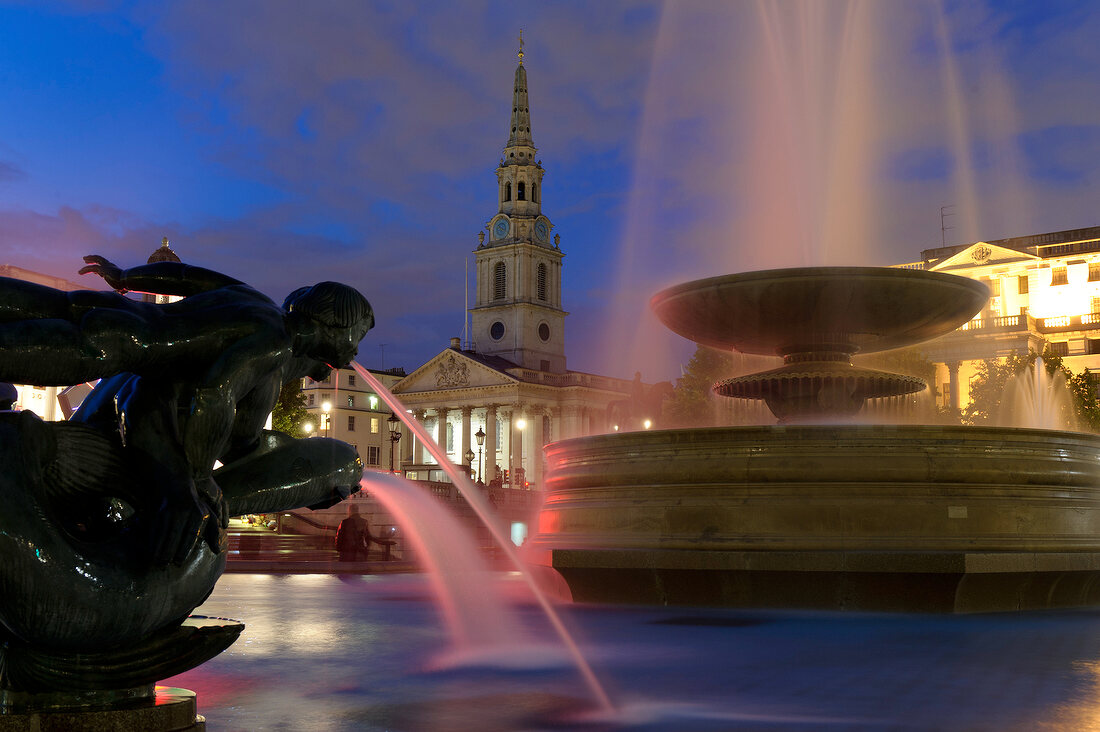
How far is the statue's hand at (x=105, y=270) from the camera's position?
3393 millimetres

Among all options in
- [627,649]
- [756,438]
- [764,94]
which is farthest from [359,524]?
[627,649]

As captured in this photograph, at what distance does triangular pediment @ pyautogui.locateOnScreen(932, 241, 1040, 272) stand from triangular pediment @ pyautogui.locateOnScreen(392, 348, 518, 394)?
36.1m

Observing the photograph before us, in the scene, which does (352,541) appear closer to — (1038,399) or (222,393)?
(222,393)

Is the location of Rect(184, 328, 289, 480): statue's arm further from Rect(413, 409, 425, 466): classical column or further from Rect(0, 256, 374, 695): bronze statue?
Rect(413, 409, 425, 466): classical column

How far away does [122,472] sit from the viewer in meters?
2.93

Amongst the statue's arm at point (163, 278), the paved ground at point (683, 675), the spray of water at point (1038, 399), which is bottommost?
the paved ground at point (683, 675)

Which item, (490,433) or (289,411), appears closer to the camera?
(289,411)

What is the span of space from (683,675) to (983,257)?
2854 inches

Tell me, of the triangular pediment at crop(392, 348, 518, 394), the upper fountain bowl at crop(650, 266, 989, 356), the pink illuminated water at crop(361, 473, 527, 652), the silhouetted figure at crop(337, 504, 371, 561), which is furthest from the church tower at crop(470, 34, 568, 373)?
the pink illuminated water at crop(361, 473, 527, 652)

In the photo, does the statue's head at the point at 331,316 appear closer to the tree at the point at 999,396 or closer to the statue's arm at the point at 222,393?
the statue's arm at the point at 222,393

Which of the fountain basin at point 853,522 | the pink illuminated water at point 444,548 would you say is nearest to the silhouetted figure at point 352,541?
the pink illuminated water at point 444,548

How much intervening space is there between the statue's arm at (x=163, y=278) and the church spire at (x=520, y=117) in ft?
330

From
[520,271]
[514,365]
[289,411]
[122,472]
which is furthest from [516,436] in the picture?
[122,472]

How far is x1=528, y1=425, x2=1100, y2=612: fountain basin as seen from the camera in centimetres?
848
